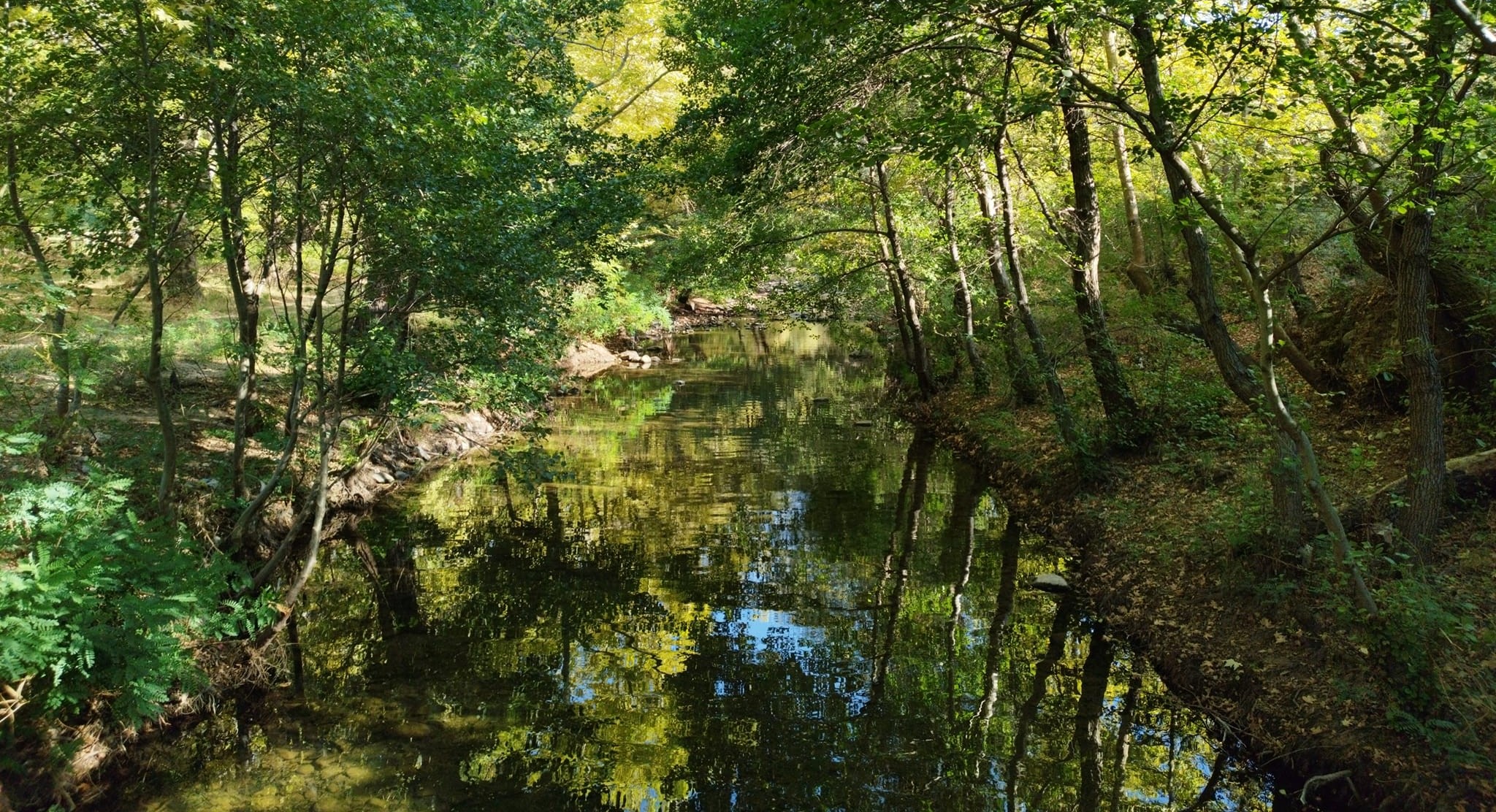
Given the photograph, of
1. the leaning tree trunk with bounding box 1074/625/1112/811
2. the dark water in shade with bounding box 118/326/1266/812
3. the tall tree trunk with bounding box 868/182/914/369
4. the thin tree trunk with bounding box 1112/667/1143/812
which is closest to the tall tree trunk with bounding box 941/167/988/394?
the tall tree trunk with bounding box 868/182/914/369

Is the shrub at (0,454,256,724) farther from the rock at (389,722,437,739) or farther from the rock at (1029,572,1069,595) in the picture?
the rock at (1029,572,1069,595)

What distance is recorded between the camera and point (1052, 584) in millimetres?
10703

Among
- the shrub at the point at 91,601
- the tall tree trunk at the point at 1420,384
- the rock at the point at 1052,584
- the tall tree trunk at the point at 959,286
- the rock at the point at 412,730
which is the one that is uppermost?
the tall tree trunk at the point at 959,286

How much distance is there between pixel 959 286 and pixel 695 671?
12461mm

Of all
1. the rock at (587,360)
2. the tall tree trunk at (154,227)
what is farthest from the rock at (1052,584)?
the rock at (587,360)

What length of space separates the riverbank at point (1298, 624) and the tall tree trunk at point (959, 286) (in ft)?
19.2

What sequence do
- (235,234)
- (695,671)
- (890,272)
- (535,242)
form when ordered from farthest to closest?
1. (890,272)
2. (535,242)
3. (235,234)
4. (695,671)

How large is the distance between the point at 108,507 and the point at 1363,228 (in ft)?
32.1

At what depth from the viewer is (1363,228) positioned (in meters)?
6.44

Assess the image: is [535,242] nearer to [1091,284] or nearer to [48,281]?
[48,281]

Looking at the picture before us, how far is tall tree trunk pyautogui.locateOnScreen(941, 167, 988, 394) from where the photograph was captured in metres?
17.5

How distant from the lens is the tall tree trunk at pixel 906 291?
18406 millimetres

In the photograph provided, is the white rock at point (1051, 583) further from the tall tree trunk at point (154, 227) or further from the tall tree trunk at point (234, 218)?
the tall tree trunk at point (154, 227)

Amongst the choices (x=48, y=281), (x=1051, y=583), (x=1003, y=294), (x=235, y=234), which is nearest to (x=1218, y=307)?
(x=1051, y=583)
